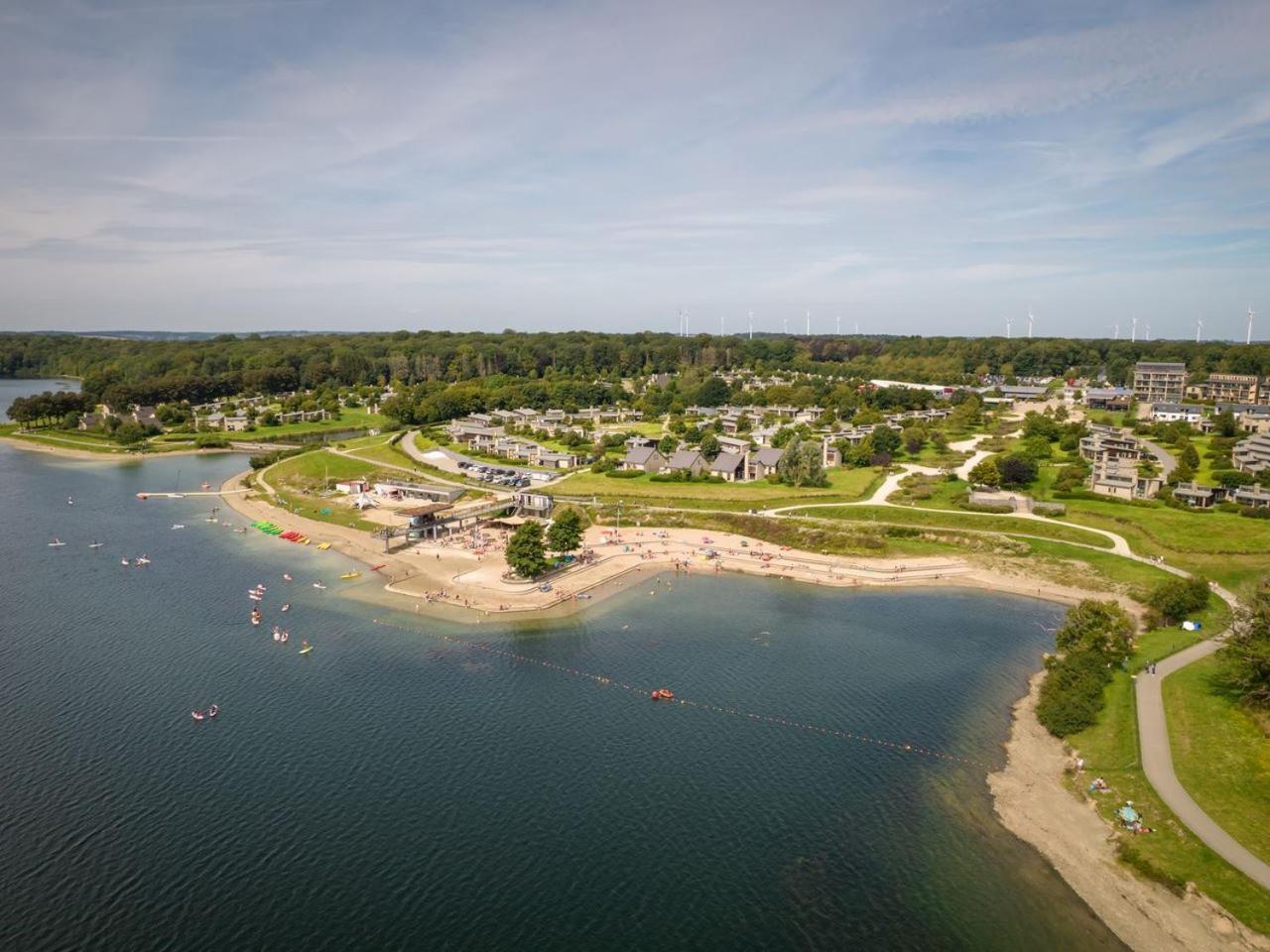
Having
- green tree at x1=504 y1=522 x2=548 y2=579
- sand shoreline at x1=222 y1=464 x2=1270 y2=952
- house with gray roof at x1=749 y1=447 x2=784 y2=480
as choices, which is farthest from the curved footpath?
house with gray roof at x1=749 y1=447 x2=784 y2=480

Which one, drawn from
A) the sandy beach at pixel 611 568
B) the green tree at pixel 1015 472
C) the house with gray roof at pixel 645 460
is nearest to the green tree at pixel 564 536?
the sandy beach at pixel 611 568

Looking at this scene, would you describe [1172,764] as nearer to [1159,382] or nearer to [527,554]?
[527,554]

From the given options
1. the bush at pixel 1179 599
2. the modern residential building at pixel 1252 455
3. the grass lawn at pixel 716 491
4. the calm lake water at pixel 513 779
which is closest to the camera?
the calm lake water at pixel 513 779

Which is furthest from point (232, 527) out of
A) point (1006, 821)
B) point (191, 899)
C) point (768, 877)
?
point (1006, 821)

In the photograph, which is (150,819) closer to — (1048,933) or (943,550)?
(1048,933)

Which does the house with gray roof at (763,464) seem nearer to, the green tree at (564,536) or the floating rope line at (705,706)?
the green tree at (564,536)

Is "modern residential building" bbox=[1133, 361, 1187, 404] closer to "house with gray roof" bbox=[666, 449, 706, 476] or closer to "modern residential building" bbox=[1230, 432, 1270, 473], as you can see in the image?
"modern residential building" bbox=[1230, 432, 1270, 473]

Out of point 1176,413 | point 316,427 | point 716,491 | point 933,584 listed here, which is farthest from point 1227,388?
point 316,427
